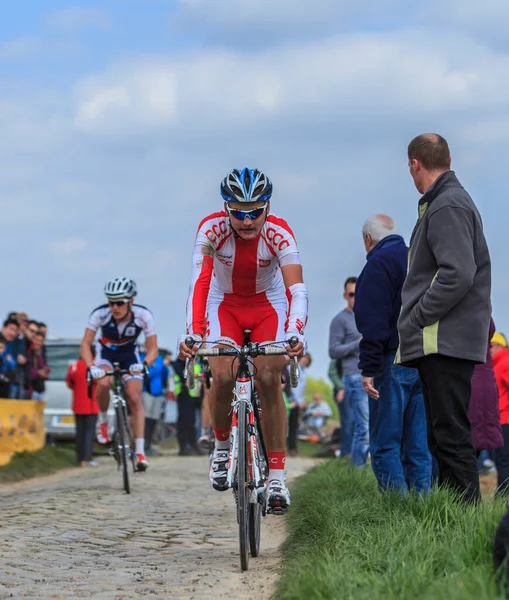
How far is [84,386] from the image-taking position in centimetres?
1955

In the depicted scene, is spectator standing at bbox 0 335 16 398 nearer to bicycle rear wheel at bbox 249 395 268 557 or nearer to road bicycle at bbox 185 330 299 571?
bicycle rear wheel at bbox 249 395 268 557

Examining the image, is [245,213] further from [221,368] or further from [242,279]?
[221,368]

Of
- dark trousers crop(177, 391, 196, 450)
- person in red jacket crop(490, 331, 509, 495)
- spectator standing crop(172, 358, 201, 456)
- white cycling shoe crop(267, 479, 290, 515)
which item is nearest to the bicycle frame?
white cycling shoe crop(267, 479, 290, 515)

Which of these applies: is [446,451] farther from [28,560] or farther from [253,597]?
[28,560]

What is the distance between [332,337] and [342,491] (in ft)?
18.5

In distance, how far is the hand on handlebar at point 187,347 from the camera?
7.25 meters

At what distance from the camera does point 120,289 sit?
13.3m

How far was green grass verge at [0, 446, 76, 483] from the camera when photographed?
54.3 feet

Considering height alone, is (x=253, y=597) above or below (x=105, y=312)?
below

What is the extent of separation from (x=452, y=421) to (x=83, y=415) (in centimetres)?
1328

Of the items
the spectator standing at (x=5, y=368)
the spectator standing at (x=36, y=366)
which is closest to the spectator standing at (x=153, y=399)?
the spectator standing at (x=36, y=366)

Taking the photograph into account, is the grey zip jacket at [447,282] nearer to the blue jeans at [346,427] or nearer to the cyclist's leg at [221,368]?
the cyclist's leg at [221,368]

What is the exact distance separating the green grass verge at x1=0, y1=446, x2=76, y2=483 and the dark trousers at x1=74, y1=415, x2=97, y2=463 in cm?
23

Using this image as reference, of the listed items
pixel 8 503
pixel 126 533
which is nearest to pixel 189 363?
pixel 126 533
